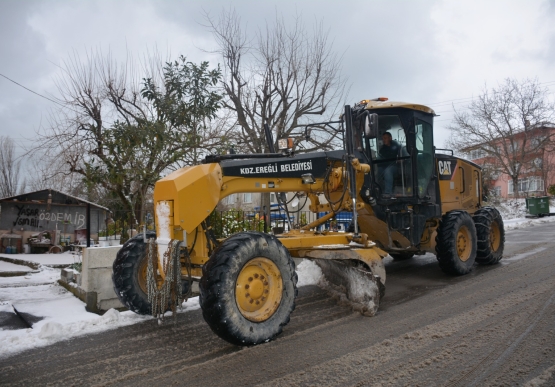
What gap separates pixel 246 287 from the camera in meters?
4.30

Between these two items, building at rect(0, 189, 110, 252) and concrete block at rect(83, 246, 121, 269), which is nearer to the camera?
concrete block at rect(83, 246, 121, 269)

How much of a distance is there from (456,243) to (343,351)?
421 cm

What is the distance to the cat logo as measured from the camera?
793cm

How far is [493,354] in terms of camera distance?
377 cm

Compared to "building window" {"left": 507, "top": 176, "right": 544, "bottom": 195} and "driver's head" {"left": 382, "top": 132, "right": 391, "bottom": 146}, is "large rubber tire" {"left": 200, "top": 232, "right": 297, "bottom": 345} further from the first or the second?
"building window" {"left": 507, "top": 176, "right": 544, "bottom": 195}

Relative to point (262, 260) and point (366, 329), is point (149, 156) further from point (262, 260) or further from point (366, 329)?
point (366, 329)

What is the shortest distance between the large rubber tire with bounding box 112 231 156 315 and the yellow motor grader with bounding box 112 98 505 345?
1 centimetres

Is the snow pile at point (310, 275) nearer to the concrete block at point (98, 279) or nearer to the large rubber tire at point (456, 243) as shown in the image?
the large rubber tire at point (456, 243)

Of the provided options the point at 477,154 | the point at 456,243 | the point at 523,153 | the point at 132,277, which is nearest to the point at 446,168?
the point at 456,243

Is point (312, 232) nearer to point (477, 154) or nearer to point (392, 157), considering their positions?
point (392, 157)

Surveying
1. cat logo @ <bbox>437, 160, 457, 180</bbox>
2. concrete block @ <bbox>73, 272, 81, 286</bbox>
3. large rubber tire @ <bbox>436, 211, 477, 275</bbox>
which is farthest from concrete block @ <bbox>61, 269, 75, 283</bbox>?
cat logo @ <bbox>437, 160, 457, 180</bbox>

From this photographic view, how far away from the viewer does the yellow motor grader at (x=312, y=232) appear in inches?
168

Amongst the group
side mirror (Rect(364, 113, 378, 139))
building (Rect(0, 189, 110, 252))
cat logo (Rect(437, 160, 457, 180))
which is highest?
side mirror (Rect(364, 113, 378, 139))

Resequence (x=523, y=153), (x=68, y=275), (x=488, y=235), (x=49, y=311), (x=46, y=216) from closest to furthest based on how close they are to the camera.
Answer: (x=49, y=311) < (x=68, y=275) < (x=488, y=235) < (x=46, y=216) < (x=523, y=153)
